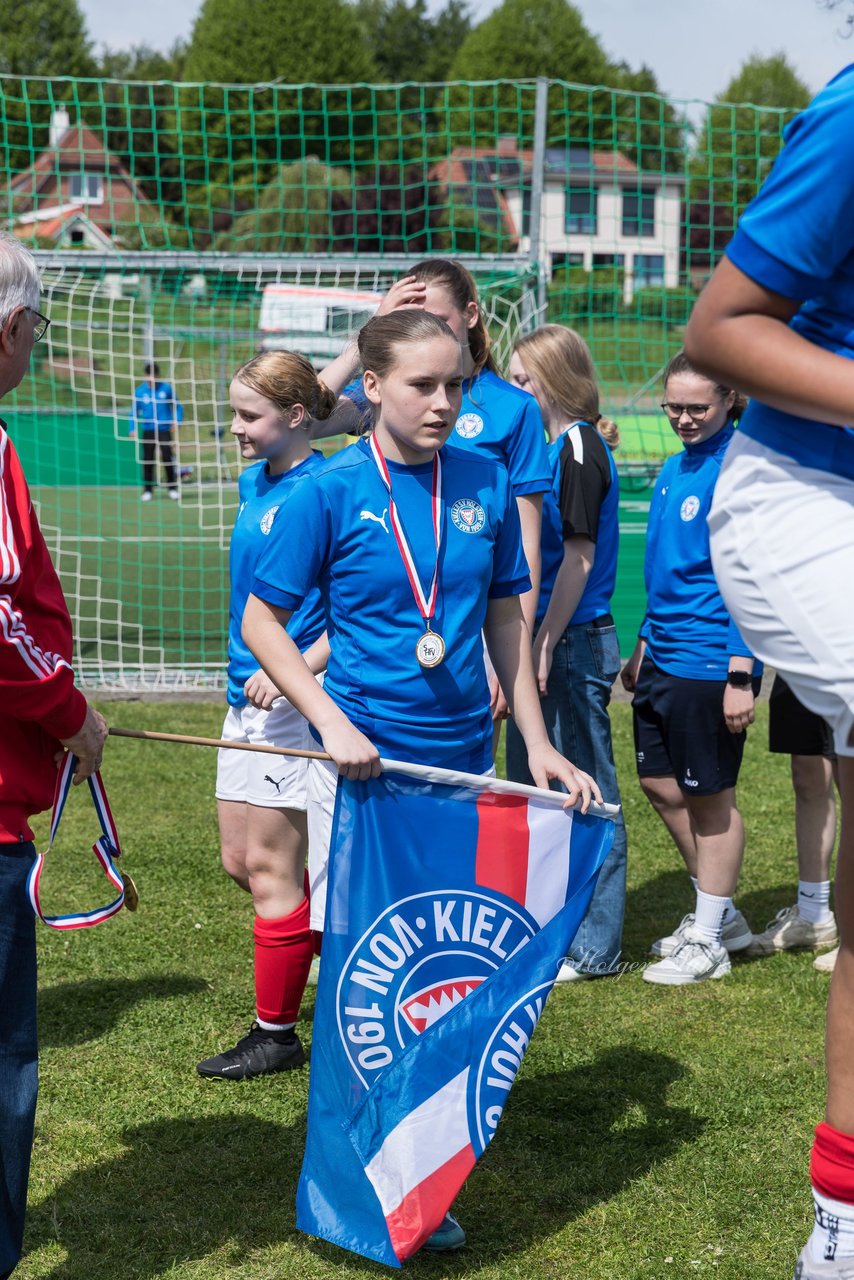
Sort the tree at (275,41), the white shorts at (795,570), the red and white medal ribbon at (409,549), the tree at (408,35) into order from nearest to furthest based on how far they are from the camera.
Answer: the white shorts at (795,570)
the red and white medal ribbon at (409,549)
the tree at (275,41)
the tree at (408,35)

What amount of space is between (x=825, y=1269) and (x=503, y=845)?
1072mm

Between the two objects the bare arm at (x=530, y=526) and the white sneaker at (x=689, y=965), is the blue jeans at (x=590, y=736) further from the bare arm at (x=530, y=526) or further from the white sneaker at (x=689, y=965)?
the bare arm at (x=530, y=526)

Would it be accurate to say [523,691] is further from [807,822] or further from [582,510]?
[807,822]

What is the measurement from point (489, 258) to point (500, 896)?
851cm

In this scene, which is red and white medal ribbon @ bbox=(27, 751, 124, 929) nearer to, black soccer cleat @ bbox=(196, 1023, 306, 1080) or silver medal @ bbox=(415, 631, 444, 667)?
silver medal @ bbox=(415, 631, 444, 667)

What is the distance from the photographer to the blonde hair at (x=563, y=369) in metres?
4.76

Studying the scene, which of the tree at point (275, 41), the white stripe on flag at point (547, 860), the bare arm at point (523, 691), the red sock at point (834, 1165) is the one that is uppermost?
the tree at point (275, 41)

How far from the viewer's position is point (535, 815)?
9.99ft

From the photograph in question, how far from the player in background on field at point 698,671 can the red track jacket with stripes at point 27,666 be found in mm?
2577

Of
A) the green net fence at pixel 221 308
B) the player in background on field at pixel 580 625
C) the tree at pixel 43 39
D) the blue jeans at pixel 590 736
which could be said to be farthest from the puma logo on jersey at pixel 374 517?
the tree at pixel 43 39

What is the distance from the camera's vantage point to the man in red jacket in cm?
244

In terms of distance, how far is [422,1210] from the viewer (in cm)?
286

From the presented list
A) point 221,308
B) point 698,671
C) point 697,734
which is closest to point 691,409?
point 698,671

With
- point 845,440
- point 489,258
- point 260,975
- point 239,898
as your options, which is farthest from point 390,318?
point 489,258
